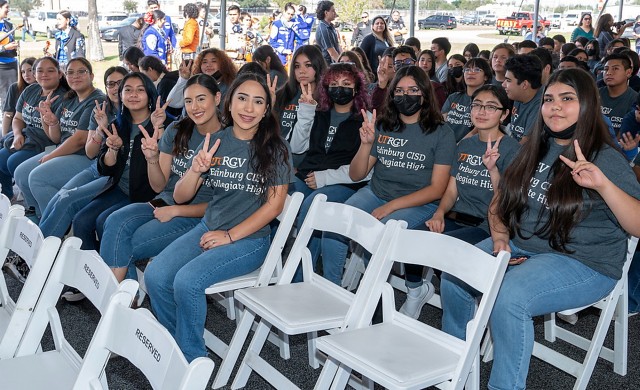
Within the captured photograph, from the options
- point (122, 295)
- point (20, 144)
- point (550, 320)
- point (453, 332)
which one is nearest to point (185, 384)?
point (122, 295)

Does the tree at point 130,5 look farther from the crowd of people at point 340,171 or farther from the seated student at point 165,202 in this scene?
the seated student at point 165,202

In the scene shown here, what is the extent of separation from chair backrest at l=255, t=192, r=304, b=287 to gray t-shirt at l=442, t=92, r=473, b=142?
1.97m

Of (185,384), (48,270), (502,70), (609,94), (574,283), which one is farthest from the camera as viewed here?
(502,70)

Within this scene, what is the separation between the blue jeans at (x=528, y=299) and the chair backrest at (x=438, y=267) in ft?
0.73

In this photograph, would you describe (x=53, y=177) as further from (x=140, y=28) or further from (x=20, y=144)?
(x=140, y=28)

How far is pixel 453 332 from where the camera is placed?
109 inches

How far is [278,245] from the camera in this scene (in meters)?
2.92

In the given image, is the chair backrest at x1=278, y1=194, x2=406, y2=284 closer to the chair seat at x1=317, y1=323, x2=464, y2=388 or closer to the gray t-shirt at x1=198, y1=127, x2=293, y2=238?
the gray t-shirt at x1=198, y1=127, x2=293, y2=238

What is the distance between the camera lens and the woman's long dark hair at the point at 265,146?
300 centimetres

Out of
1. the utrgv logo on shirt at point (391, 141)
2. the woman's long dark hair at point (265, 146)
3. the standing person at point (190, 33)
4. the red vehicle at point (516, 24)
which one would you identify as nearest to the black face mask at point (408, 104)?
the utrgv logo on shirt at point (391, 141)

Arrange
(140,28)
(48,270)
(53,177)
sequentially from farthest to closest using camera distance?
(140,28)
(53,177)
(48,270)

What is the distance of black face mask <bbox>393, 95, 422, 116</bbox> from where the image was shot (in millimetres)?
3482

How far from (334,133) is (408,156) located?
1.97 ft

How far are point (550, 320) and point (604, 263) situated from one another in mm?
789
